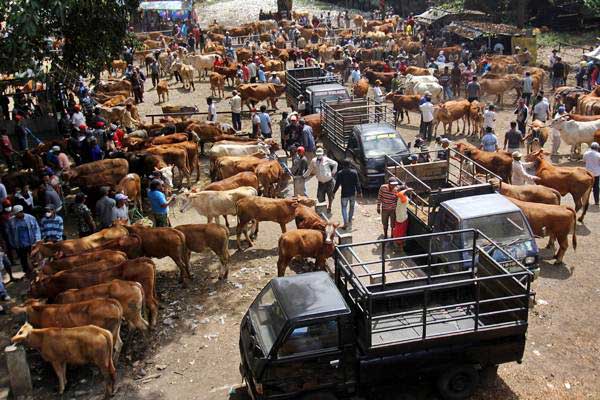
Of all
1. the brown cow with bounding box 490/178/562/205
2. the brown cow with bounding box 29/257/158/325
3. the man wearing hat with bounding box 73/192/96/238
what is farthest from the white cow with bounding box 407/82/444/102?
the brown cow with bounding box 29/257/158/325

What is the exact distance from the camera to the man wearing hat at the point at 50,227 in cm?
1329

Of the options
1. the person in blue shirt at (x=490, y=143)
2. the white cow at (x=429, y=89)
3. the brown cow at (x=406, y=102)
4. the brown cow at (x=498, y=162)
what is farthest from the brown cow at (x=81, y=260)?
the white cow at (x=429, y=89)

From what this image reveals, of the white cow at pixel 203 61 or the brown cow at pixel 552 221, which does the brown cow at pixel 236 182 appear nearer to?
the brown cow at pixel 552 221

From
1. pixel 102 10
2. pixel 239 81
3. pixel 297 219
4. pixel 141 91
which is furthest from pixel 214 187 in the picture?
pixel 239 81

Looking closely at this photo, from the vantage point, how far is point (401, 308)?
9.60 m

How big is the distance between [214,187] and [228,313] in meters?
4.54

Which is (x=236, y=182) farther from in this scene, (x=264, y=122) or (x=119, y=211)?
(x=264, y=122)

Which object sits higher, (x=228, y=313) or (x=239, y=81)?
(x=239, y=81)

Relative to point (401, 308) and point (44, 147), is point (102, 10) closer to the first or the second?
point (44, 147)

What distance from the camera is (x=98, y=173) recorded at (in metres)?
16.9

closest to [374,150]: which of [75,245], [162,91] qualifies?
[75,245]

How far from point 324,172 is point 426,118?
7547 millimetres

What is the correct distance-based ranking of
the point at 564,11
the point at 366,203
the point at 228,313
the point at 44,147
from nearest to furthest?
1. the point at 228,313
2. the point at 366,203
3. the point at 44,147
4. the point at 564,11

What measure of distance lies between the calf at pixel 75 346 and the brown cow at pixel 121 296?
3.40 ft
